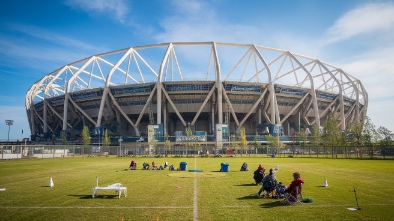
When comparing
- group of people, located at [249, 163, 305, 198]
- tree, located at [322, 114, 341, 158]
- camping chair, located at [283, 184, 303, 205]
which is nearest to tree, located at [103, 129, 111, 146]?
tree, located at [322, 114, 341, 158]

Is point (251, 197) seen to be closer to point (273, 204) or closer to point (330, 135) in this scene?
point (273, 204)

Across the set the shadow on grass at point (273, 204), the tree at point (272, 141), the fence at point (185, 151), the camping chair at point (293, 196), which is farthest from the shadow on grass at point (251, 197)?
the tree at point (272, 141)

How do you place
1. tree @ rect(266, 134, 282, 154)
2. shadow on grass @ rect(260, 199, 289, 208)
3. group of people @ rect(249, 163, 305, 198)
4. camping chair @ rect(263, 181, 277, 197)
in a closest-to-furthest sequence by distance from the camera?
shadow on grass @ rect(260, 199, 289, 208) → group of people @ rect(249, 163, 305, 198) → camping chair @ rect(263, 181, 277, 197) → tree @ rect(266, 134, 282, 154)

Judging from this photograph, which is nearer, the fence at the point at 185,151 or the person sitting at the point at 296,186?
the person sitting at the point at 296,186

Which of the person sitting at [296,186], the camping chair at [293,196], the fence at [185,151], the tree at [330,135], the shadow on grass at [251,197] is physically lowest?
the fence at [185,151]

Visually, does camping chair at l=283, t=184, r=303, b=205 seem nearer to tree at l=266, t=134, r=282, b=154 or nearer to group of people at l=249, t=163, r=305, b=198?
group of people at l=249, t=163, r=305, b=198

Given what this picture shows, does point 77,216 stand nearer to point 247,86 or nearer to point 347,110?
point 247,86

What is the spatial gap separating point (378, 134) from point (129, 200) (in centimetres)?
5289

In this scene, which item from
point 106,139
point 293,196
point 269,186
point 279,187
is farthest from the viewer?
point 106,139

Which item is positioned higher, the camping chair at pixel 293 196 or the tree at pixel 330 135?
the tree at pixel 330 135

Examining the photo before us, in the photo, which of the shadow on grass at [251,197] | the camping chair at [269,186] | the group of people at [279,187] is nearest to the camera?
the group of people at [279,187]

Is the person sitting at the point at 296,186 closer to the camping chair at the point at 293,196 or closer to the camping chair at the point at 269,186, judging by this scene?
the camping chair at the point at 293,196

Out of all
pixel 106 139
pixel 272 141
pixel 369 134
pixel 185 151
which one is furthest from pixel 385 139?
pixel 106 139

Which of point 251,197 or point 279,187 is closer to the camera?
point 279,187
